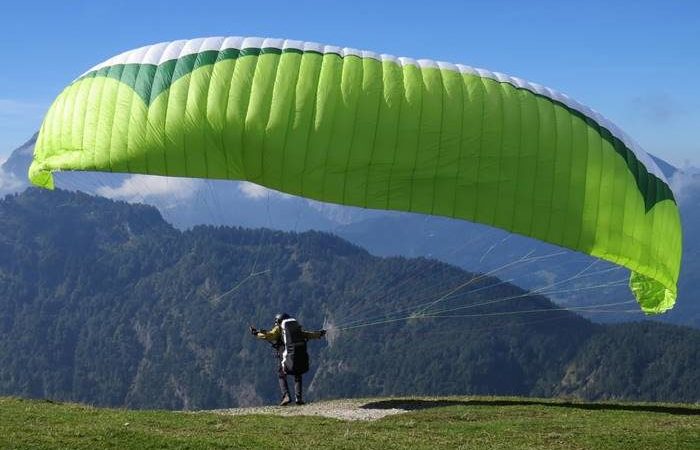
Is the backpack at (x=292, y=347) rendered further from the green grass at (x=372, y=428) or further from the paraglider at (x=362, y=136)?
the paraglider at (x=362, y=136)

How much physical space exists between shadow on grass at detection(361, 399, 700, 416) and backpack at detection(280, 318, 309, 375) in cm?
254

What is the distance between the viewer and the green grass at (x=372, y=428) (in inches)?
807

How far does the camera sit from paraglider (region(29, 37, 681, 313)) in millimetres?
24359

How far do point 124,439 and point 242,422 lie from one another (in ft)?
Result: 16.6

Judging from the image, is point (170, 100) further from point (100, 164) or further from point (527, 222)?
point (527, 222)

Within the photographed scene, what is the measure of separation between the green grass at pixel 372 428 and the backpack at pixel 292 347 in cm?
262

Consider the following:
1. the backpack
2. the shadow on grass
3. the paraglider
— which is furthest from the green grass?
the paraglider

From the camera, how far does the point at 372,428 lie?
24.1 metres

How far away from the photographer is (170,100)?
24344 mm

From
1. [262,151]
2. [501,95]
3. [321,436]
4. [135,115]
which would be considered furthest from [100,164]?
[501,95]

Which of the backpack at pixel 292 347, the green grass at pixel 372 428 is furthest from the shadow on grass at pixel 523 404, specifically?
the backpack at pixel 292 347

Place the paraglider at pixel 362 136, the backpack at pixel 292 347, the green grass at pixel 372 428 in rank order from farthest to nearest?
1. the backpack at pixel 292 347
2. the paraglider at pixel 362 136
3. the green grass at pixel 372 428

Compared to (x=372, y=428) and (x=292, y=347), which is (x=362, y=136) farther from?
(x=372, y=428)

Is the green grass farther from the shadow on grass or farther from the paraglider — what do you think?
the paraglider
